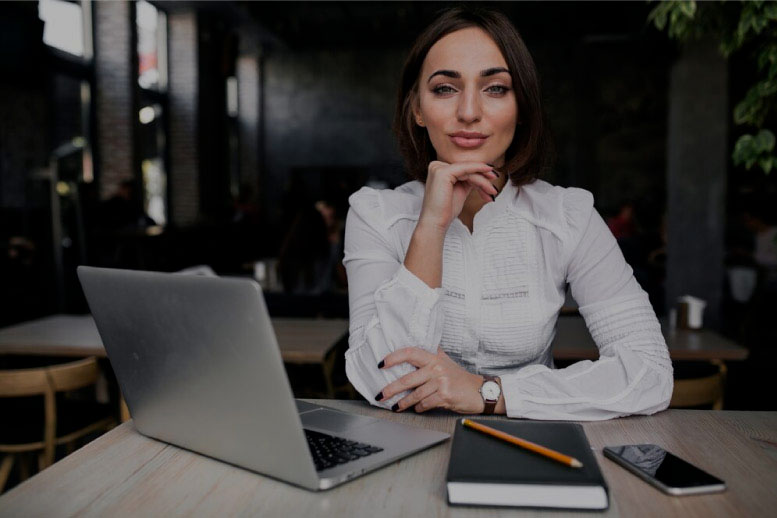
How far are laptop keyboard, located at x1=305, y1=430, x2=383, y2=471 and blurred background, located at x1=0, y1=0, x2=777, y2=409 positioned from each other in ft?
2.99

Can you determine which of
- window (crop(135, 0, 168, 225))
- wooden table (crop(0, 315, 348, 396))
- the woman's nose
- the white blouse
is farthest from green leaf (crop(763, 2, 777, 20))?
window (crop(135, 0, 168, 225))

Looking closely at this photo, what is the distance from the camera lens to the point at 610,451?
93 cm

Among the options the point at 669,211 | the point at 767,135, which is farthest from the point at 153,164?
the point at 767,135

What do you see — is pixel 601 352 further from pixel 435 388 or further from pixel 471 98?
pixel 471 98

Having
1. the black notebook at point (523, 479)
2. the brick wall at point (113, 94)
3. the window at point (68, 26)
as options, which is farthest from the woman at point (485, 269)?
the brick wall at point (113, 94)

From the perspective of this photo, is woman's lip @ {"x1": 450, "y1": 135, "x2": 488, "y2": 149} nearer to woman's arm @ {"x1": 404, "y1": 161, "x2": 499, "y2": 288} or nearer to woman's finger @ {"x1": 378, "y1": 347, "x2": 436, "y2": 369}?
woman's arm @ {"x1": 404, "y1": 161, "x2": 499, "y2": 288}

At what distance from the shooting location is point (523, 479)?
2.53 ft

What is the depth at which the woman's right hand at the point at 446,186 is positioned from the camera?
130 cm

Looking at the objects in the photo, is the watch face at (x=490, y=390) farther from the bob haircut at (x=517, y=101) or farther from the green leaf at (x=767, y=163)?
the green leaf at (x=767, y=163)

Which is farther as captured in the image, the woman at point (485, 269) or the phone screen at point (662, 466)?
the woman at point (485, 269)

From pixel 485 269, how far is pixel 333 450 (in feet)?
2.00

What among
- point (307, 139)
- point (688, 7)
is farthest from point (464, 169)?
point (307, 139)

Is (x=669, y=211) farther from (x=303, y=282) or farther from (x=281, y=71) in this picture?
(x=281, y=71)

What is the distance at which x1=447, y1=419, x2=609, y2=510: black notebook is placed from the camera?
2.51 ft
